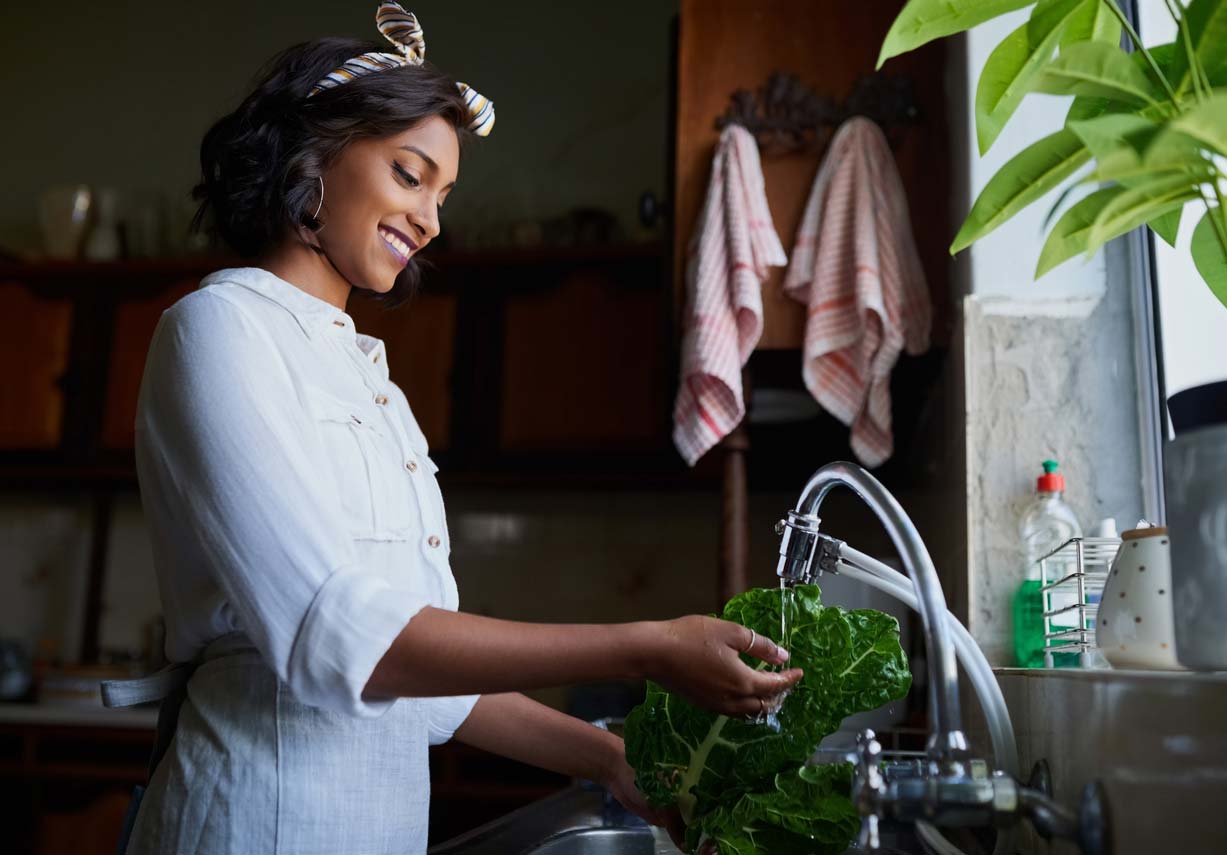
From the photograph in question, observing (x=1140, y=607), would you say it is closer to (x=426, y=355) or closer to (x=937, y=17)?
(x=937, y=17)

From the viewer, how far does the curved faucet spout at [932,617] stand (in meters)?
0.69

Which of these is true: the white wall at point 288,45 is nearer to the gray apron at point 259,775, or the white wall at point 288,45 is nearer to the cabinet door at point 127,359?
the cabinet door at point 127,359

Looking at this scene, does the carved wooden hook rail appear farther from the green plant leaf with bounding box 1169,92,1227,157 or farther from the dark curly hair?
the green plant leaf with bounding box 1169,92,1227,157

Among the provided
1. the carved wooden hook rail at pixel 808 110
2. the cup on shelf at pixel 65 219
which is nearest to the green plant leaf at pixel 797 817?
the carved wooden hook rail at pixel 808 110

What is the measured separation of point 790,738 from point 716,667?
4.7 inches

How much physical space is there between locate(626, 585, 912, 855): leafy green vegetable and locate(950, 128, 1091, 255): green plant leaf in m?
0.32

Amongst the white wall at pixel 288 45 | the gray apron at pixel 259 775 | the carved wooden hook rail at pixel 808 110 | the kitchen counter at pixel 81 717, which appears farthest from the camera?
the white wall at pixel 288 45

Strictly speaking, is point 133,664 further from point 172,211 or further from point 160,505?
point 160,505

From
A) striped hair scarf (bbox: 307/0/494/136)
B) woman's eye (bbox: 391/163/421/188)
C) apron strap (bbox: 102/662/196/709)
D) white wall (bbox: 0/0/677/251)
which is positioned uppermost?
white wall (bbox: 0/0/677/251)

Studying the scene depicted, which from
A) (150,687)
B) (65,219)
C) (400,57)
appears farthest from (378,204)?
(65,219)

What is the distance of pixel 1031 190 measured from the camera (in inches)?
27.1

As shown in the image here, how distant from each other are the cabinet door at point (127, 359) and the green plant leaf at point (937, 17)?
3.11m

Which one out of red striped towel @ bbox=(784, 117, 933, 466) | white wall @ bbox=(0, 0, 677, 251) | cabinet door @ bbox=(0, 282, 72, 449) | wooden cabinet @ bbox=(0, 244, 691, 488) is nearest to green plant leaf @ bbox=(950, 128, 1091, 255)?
red striped towel @ bbox=(784, 117, 933, 466)

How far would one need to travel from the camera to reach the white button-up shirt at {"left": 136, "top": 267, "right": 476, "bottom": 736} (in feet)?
2.63
